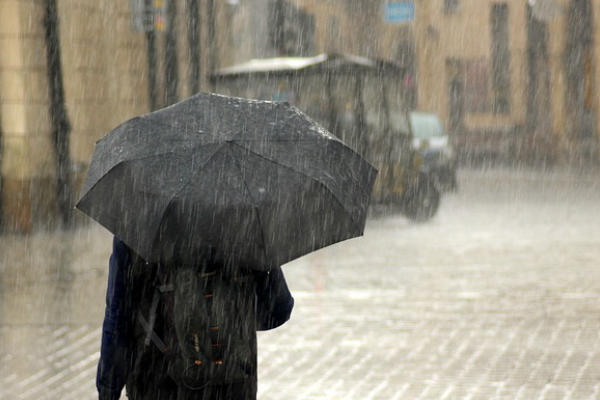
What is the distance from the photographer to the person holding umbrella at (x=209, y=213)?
3000 mm

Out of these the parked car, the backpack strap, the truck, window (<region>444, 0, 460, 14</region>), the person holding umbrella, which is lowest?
the parked car

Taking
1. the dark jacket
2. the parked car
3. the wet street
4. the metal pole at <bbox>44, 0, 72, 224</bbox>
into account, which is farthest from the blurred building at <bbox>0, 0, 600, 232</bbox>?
the dark jacket

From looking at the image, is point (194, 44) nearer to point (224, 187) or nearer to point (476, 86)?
point (224, 187)

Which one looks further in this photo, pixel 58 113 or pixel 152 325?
pixel 58 113

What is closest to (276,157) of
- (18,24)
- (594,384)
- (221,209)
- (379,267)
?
(221,209)

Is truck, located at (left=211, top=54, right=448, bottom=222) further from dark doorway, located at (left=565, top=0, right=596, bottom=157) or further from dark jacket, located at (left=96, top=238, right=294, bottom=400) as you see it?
dark doorway, located at (left=565, top=0, right=596, bottom=157)

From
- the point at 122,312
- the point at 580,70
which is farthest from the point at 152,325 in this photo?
the point at 580,70

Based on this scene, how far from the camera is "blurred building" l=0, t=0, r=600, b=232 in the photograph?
1566cm

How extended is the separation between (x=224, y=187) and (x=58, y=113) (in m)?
13.3

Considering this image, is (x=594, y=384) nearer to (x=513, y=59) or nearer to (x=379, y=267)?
(x=379, y=267)

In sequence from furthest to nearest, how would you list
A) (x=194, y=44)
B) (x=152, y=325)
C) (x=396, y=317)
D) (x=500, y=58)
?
(x=500, y=58) → (x=194, y=44) → (x=396, y=317) → (x=152, y=325)

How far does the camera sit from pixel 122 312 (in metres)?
3.20

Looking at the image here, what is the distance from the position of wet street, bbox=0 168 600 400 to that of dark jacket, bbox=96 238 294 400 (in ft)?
9.03

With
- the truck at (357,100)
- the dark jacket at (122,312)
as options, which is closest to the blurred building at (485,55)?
the truck at (357,100)
